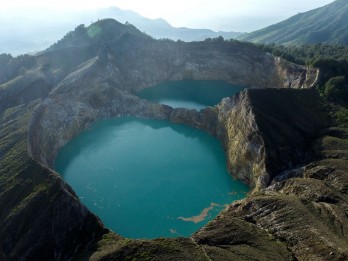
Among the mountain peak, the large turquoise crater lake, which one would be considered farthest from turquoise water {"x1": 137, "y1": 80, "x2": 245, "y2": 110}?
the mountain peak

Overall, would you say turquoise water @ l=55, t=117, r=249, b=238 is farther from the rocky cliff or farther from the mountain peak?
the mountain peak

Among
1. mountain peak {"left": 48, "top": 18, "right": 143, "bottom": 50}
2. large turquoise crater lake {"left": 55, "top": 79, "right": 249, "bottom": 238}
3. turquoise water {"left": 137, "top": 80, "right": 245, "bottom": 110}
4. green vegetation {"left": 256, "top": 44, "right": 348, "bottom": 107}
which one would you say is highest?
mountain peak {"left": 48, "top": 18, "right": 143, "bottom": 50}

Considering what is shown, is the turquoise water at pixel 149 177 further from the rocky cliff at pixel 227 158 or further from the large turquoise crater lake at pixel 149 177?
the rocky cliff at pixel 227 158

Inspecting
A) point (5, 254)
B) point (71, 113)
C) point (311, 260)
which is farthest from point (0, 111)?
point (311, 260)

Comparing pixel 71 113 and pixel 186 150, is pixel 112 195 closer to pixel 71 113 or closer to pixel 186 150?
pixel 186 150

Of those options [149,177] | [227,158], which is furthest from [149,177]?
[227,158]

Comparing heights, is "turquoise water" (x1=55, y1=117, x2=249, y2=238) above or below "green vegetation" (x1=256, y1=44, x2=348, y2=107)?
below

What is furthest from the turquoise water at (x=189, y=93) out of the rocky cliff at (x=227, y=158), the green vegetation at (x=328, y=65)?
the green vegetation at (x=328, y=65)

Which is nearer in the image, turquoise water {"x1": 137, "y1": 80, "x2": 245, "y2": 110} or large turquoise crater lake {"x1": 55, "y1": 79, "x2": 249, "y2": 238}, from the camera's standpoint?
large turquoise crater lake {"x1": 55, "y1": 79, "x2": 249, "y2": 238}
